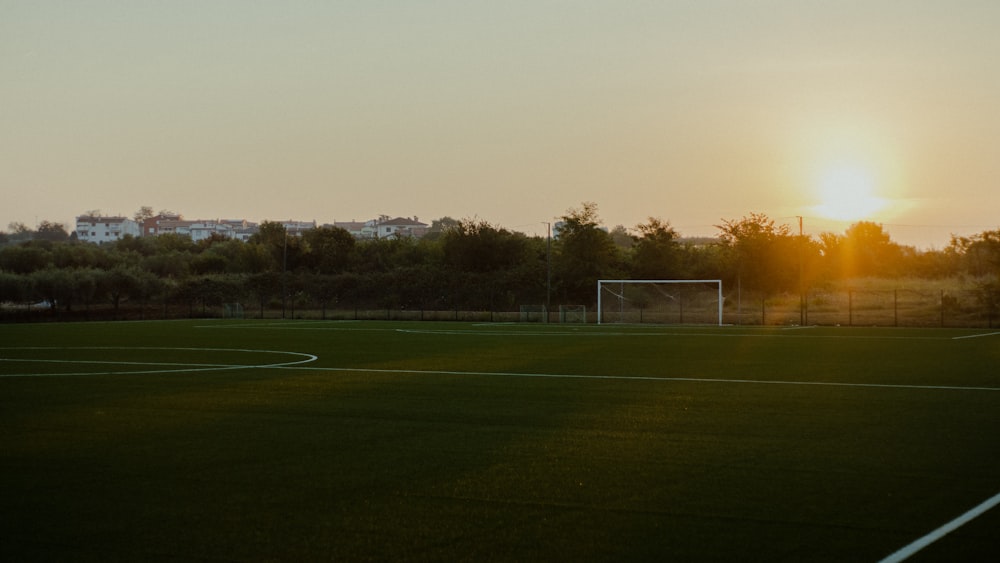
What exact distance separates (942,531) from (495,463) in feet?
12.4

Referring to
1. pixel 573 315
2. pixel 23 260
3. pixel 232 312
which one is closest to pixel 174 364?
pixel 573 315

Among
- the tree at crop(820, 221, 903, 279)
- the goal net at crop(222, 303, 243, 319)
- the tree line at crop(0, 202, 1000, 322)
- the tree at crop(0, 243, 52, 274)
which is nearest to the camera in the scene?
the goal net at crop(222, 303, 243, 319)

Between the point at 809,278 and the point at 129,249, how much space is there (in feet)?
233

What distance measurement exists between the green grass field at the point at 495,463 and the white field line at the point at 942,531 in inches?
2.6

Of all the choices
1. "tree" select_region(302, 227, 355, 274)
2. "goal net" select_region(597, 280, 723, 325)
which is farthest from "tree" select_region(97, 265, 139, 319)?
"goal net" select_region(597, 280, 723, 325)

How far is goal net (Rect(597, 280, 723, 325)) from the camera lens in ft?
158

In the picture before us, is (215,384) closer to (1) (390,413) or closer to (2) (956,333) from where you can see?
(1) (390,413)

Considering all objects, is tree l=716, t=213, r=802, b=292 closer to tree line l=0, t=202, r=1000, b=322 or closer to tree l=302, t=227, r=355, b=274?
tree line l=0, t=202, r=1000, b=322

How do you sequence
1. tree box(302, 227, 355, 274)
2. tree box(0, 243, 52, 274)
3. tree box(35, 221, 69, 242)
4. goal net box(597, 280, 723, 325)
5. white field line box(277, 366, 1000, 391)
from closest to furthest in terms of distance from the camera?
white field line box(277, 366, 1000, 391), goal net box(597, 280, 723, 325), tree box(0, 243, 52, 274), tree box(302, 227, 355, 274), tree box(35, 221, 69, 242)

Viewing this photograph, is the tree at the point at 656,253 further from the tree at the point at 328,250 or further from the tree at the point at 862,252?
the tree at the point at 328,250

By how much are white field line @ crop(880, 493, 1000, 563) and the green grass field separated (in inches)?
2.6

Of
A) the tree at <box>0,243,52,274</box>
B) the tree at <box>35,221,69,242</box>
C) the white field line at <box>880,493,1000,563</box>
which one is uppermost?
the tree at <box>35,221,69,242</box>

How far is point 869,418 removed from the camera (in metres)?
11.7

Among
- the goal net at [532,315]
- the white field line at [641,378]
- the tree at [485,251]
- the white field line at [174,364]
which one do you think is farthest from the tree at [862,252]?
the white field line at [641,378]
